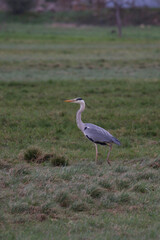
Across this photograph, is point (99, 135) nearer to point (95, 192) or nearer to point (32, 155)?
point (32, 155)

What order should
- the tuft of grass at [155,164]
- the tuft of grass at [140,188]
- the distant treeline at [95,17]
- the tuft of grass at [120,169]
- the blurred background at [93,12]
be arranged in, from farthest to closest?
the blurred background at [93,12], the distant treeline at [95,17], the tuft of grass at [155,164], the tuft of grass at [120,169], the tuft of grass at [140,188]

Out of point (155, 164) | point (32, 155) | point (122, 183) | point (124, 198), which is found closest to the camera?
point (124, 198)

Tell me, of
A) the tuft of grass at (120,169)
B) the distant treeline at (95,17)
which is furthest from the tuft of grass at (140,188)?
the distant treeline at (95,17)

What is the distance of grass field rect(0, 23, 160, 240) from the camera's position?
5641 mm

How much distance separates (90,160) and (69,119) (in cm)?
339

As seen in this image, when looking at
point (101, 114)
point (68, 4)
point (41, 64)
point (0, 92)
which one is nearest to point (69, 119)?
point (101, 114)

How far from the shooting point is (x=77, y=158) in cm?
894

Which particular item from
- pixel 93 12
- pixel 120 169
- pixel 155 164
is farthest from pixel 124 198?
pixel 93 12

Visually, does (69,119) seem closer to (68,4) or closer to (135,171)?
(135,171)

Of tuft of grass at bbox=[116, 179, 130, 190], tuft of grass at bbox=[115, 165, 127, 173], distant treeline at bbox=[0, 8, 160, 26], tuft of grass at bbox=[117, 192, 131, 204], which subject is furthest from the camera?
distant treeline at bbox=[0, 8, 160, 26]

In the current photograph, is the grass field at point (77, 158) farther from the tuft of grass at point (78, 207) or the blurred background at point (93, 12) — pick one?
the blurred background at point (93, 12)

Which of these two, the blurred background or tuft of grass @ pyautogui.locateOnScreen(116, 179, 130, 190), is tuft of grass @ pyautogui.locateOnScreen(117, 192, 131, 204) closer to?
tuft of grass @ pyautogui.locateOnScreen(116, 179, 130, 190)

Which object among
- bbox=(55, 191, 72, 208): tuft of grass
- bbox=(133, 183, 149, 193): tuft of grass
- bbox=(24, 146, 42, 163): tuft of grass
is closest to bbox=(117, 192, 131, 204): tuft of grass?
bbox=(133, 183, 149, 193): tuft of grass

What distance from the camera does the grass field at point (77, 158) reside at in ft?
18.5
